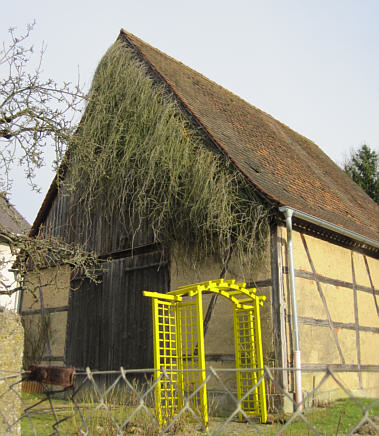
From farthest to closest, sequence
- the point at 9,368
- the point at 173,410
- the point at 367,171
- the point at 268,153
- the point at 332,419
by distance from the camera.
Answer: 1. the point at 367,171
2. the point at 268,153
3. the point at 332,419
4. the point at 173,410
5. the point at 9,368

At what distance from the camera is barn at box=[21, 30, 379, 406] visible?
23.2 ft

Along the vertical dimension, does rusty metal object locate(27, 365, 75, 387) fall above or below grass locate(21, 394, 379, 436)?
above

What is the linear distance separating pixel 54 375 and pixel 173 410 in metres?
2.83

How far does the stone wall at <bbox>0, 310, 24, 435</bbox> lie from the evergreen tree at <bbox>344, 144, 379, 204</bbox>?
17996 millimetres

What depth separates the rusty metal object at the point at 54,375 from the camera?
9.19 ft

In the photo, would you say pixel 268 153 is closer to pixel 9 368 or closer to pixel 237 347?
pixel 237 347

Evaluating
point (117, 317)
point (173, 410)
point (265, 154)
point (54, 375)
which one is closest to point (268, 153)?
point (265, 154)

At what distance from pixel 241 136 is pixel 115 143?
242 cm

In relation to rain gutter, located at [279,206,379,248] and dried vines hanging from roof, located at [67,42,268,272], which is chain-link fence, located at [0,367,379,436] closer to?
dried vines hanging from roof, located at [67,42,268,272]

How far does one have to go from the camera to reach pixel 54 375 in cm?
287

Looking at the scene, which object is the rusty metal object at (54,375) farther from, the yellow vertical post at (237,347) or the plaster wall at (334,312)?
the plaster wall at (334,312)

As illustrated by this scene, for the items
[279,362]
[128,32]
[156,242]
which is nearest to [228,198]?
[156,242]

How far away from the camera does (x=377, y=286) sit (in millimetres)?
9133

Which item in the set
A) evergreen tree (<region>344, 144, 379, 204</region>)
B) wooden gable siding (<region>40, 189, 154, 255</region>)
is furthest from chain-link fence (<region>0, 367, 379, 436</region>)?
evergreen tree (<region>344, 144, 379, 204</region>)
